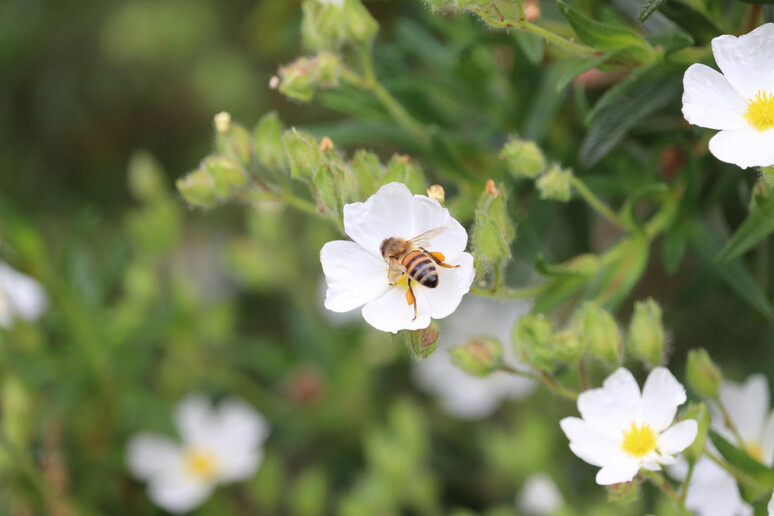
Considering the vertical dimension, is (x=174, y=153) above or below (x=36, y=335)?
above

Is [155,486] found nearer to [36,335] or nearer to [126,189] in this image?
[36,335]

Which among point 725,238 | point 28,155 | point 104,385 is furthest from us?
point 28,155

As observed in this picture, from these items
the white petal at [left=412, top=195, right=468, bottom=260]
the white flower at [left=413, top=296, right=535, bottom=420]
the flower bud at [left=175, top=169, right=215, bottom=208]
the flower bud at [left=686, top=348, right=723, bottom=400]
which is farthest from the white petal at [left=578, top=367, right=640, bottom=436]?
the white flower at [left=413, top=296, right=535, bottom=420]

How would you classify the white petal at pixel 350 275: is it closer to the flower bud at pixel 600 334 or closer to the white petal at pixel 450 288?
the white petal at pixel 450 288

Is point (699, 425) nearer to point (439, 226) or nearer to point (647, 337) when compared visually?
point (647, 337)

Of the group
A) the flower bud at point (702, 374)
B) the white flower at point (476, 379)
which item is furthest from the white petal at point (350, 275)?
the white flower at point (476, 379)

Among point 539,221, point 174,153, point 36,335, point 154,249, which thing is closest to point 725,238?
point 539,221
